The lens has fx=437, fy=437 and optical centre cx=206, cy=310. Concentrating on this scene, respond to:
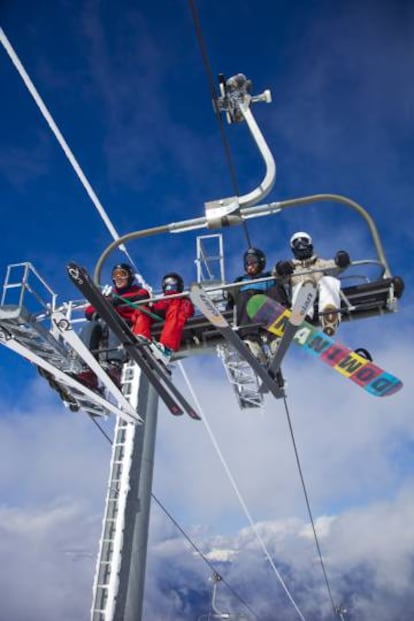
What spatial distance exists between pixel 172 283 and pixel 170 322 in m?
0.81

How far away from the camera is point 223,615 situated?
16375mm

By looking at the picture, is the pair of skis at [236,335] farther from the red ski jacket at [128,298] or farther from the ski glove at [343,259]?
the red ski jacket at [128,298]

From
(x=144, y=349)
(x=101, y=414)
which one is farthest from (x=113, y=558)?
(x=144, y=349)

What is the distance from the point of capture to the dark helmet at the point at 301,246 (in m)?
6.65

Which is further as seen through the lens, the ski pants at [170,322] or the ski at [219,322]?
the ski pants at [170,322]

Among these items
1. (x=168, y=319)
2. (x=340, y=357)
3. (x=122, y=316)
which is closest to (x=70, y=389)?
(x=122, y=316)

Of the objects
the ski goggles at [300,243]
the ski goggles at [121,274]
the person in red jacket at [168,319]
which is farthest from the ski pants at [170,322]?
the ski goggles at [300,243]

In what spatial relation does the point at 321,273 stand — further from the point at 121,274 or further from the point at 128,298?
the point at 121,274

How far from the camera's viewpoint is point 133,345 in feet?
19.7

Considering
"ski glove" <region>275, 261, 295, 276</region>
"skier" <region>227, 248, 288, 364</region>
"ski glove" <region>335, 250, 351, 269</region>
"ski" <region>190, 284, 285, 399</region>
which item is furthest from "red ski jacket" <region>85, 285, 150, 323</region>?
"ski glove" <region>335, 250, 351, 269</region>

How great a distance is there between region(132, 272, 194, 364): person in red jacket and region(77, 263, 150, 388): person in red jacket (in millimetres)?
270

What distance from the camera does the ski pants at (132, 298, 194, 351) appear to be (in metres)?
6.59

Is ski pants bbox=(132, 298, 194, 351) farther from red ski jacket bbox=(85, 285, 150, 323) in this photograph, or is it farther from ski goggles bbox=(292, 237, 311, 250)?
ski goggles bbox=(292, 237, 311, 250)

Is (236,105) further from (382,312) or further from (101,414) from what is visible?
(101,414)
